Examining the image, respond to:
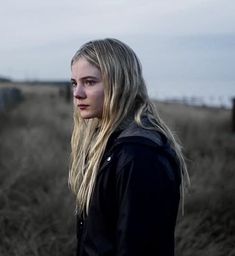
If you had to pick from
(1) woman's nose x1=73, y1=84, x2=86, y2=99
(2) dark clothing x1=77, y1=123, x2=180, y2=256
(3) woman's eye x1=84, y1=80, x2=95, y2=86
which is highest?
(3) woman's eye x1=84, y1=80, x2=95, y2=86

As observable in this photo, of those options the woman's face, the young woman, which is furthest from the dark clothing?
the woman's face

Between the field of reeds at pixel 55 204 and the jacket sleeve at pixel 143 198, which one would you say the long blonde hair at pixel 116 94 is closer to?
the jacket sleeve at pixel 143 198

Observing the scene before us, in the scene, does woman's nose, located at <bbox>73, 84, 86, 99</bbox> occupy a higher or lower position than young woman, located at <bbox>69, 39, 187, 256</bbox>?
higher

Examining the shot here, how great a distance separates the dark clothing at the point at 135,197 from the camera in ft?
6.19

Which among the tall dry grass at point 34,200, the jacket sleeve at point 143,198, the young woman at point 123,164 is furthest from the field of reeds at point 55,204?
the jacket sleeve at point 143,198

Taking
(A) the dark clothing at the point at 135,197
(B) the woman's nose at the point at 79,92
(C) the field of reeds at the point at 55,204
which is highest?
(B) the woman's nose at the point at 79,92

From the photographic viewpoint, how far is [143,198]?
1891 millimetres

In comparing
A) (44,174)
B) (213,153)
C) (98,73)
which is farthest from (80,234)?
(213,153)

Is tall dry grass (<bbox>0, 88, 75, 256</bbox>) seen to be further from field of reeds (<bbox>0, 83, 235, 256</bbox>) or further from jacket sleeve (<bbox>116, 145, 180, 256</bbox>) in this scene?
jacket sleeve (<bbox>116, 145, 180, 256</bbox>)

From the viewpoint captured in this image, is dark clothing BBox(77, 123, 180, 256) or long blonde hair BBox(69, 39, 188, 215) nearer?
dark clothing BBox(77, 123, 180, 256)

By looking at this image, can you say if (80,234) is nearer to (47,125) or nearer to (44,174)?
(44,174)

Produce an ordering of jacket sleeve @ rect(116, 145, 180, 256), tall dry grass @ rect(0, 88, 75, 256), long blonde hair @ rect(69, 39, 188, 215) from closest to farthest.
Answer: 1. jacket sleeve @ rect(116, 145, 180, 256)
2. long blonde hair @ rect(69, 39, 188, 215)
3. tall dry grass @ rect(0, 88, 75, 256)

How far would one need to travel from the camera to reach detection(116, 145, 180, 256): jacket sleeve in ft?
6.17

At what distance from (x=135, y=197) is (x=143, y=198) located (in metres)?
0.03
